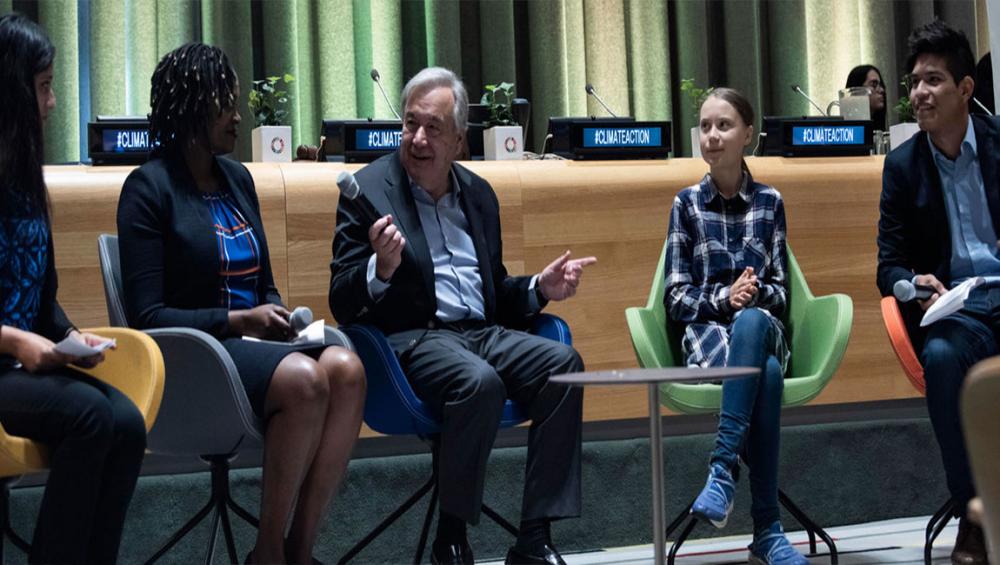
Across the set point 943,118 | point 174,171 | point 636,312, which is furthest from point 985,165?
point 174,171

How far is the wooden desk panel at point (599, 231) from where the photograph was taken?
335 centimetres

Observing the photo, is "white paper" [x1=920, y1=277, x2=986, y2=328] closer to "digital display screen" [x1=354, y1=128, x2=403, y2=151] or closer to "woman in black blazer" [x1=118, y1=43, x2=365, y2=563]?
"woman in black blazer" [x1=118, y1=43, x2=365, y2=563]

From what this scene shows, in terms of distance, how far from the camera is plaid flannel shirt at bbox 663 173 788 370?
3203 millimetres

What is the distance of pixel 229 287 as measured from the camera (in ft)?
9.23

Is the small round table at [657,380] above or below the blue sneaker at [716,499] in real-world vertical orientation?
above

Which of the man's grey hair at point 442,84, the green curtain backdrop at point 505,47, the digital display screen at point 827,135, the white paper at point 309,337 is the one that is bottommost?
the white paper at point 309,337

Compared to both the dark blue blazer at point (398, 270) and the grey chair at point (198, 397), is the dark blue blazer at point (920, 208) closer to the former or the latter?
the dark blue blazer at point (398, 270)

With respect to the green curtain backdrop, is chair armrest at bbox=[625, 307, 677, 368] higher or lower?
lower

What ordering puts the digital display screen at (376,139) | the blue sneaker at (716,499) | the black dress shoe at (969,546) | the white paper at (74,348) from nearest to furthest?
the white paper at (74,348) → the blue sneaker at (716,499) → the black dress shoe at (969,546) → the digital display screen at (376,139)

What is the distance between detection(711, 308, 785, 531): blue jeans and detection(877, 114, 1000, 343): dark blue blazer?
404 millimetres

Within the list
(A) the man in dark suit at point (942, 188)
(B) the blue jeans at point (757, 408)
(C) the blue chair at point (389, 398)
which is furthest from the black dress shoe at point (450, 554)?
(A) the man in dark suit at point (942, 188)

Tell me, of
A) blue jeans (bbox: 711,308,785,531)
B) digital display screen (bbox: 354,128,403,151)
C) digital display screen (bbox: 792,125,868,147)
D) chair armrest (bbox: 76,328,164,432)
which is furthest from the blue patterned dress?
digital display screen (bbox: 792,125,868,147)

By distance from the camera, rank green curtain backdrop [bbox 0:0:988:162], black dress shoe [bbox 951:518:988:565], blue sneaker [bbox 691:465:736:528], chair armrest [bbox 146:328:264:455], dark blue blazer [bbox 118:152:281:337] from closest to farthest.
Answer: chair armrest [bbox 146:328:264:455], dark blue blazer [bbox 118:152:281:337], blue sneaker [bbox 691:465:736:528], black dress shoe [bbox 951:518:988:565], green curtain backdrop [bbox 0:0:988:162]

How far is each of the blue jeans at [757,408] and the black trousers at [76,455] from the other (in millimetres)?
1374
